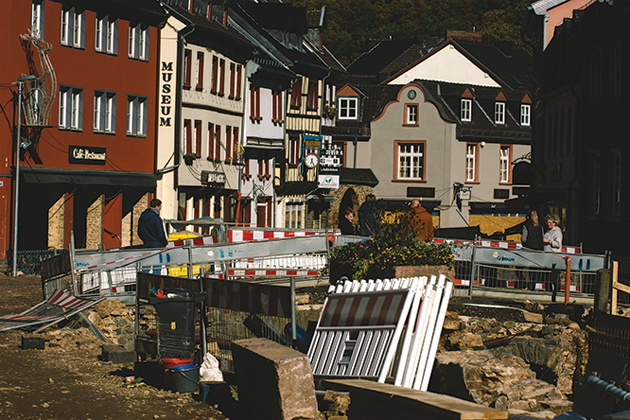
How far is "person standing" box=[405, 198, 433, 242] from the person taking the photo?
14.2 m

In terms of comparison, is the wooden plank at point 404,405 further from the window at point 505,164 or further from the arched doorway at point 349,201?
the window at point 505,164

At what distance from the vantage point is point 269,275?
21.0 m

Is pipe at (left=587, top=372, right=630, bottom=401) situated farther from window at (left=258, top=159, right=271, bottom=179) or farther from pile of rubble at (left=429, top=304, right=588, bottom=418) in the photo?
window at (left=258, top=159, right=271, bottom=179)

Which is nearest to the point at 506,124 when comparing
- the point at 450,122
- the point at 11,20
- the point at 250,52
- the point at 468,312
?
the point at 450,122

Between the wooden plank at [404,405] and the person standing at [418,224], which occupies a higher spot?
the person standing at [418,224]

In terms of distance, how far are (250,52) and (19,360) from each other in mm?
30280

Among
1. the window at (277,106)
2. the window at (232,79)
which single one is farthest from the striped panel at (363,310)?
the window at (277,106)

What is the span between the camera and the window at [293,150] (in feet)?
156

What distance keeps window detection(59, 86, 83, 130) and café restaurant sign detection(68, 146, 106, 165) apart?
2.43 ft

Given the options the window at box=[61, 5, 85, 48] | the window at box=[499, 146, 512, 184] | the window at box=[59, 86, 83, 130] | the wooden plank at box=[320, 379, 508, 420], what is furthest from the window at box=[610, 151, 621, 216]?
the window at box=[499, 146, 512, 184]

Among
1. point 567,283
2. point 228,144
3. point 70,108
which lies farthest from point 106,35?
point 567,283

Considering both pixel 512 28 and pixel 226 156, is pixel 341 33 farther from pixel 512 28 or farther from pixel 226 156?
pixel 226 156

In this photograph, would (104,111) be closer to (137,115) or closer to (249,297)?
(137,115)

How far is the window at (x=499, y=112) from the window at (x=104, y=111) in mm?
33460
